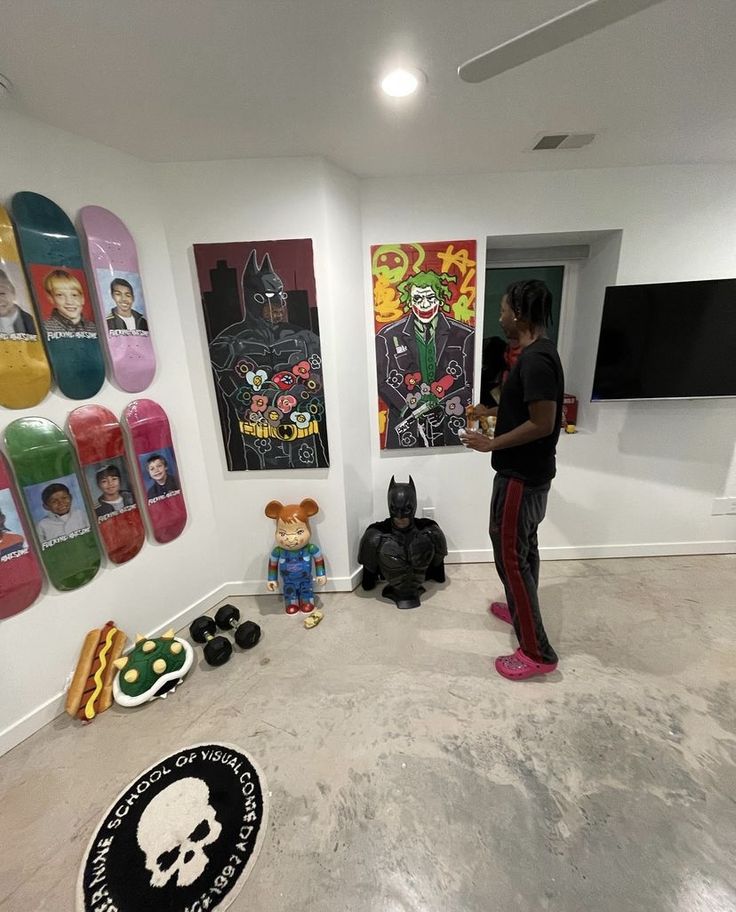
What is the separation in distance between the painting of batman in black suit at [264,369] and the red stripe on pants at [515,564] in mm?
960

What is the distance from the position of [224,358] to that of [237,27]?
117cm

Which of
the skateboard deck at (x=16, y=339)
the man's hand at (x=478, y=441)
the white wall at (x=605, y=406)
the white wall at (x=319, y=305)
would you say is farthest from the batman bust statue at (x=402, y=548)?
the skateboard deck at (x=16, y=339)

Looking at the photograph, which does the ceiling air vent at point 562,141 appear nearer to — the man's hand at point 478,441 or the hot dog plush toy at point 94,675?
the man's hand at point 478,441

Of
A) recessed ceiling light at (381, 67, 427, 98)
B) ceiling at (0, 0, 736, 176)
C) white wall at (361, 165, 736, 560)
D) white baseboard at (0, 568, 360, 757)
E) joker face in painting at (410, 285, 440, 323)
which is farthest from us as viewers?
joker face in painting at (410, 285, 440, 323)

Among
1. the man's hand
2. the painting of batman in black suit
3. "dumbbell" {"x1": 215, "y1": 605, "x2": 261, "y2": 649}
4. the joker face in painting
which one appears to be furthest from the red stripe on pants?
"dumbbell" {"x1": 215, "y1": 605, "x2": 261, "y2": 649}

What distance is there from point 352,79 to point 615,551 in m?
2.76

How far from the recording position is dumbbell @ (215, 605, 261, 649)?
6.02ft

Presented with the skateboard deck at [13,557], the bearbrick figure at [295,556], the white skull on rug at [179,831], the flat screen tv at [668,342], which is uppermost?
the flat screen tv at [668,342]

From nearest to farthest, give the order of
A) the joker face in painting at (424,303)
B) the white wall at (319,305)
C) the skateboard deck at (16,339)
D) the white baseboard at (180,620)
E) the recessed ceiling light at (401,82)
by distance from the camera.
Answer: the recessed ceiling light at (401,82), the skateboard deck at (16,339), the white baseboard at (180,620), the white wall at (319,305), the joker face in painting at (424,303)

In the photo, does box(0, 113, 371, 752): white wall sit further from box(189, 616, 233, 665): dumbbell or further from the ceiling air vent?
the ceiling air vent

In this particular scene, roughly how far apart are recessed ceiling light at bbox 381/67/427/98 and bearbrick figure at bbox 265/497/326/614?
5.56 ft

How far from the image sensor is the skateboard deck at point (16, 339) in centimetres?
132

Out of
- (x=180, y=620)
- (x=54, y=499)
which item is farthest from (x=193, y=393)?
(x=180, y=620)

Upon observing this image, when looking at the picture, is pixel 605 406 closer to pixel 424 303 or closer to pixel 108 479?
pixel 424 303
